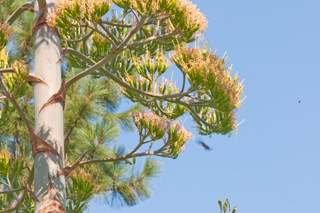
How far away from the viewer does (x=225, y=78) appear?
4578mm

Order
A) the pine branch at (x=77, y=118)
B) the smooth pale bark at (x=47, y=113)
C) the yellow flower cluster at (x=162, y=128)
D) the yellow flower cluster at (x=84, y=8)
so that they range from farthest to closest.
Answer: the pine branch at (x=77, y=118) → the yellow flower cluster at (x=162, y=128) → the yellow flower cluster at (x=84, y=8) → the smooth pale bark at (x=47, y=113)

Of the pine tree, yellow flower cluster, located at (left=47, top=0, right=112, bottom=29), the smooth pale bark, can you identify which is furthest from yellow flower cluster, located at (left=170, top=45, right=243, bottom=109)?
the smooth pale bark

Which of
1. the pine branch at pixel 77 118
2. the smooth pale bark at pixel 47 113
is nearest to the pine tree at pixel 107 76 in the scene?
the smooth pale bark at pixel 47 113

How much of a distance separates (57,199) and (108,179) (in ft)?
21.0

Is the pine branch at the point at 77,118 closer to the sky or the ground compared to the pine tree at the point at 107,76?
closer to the sky

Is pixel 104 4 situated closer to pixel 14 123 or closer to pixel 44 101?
pixel 44 101

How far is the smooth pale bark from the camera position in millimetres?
4059

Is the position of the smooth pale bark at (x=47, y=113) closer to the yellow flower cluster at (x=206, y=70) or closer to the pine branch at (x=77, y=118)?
the yellow flower cluster at (x=206, y=70)

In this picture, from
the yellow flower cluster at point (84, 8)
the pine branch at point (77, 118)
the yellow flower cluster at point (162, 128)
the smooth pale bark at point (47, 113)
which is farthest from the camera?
the pine branch at point (77, 118)

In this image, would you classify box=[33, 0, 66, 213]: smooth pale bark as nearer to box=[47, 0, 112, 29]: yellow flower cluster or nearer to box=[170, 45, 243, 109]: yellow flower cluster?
box=[47, 0, 112, 29]: yellow flower cluster

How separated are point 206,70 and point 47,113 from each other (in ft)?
5.20

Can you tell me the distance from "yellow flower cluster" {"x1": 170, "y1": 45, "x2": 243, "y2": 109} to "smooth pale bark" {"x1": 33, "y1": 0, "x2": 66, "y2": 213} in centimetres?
124

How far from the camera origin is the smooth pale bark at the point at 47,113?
160 inches

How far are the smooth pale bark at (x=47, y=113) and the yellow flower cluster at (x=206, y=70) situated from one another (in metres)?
1.24
